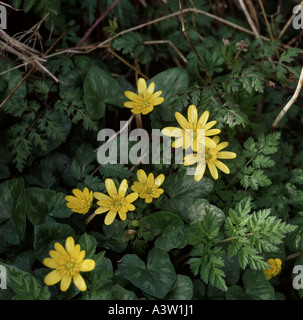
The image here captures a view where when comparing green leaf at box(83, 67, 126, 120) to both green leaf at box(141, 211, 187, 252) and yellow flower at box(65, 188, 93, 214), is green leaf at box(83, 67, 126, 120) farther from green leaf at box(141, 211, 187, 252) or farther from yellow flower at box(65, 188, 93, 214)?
green leaf at box(141, 211, 187, 252)

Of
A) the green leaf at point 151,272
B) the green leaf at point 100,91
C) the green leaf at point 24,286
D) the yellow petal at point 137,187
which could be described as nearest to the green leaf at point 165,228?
the green leaf at point 151,272

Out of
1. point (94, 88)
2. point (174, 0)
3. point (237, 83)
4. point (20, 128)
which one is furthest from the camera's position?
point (174, 0)

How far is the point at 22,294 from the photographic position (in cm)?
176

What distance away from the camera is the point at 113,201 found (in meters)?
1.96

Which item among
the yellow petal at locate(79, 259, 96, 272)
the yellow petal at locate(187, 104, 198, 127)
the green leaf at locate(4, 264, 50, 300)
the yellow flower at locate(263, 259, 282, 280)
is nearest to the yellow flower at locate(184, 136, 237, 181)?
the yellow petal at locate(187, 104, 198, 127)

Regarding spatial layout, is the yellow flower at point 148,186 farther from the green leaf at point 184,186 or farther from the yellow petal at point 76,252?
the yellow petal at point 76,252

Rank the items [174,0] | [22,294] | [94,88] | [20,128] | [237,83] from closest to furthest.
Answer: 1. [22,294]
2. [237,83]
3. [20,128]
4. [94,88]
5. [174,0]

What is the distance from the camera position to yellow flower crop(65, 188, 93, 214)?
1896 mm

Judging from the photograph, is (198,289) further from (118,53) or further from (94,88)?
(118,53)

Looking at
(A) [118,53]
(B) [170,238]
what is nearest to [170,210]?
(B) [170,238]

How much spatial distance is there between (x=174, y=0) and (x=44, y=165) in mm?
1607

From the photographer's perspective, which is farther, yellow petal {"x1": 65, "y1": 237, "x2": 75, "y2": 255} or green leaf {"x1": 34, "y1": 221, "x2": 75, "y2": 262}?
green leaf {"x1": 34, "y1": 221, "x2": 75, "y2": 262}

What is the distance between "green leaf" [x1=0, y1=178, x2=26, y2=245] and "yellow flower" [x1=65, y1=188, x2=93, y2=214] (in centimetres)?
35

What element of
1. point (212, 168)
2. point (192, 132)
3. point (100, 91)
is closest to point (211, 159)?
point (212, 168)
